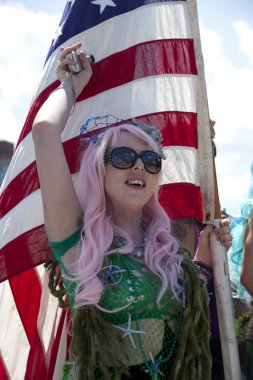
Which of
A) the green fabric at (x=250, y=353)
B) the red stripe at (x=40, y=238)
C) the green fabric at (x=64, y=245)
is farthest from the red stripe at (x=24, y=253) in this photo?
the green fabric at (x=250, y=353)

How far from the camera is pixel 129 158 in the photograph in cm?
243

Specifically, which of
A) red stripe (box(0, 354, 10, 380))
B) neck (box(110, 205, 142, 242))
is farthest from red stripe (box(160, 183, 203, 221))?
red stripe (box(0, 354, 10, 380))

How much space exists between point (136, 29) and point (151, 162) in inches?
41.4

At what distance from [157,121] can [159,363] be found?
1312mm

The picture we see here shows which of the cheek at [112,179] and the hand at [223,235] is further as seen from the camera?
the hand at [223,235]

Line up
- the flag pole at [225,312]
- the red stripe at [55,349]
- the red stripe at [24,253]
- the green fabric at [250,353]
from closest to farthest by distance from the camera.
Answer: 1. the flag pole at [225,312]
2. the red stripe at [24,253]
3. the red stripe at [55,349]
4. the green fabric at [250,353]

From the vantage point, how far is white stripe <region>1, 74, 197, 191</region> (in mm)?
3170

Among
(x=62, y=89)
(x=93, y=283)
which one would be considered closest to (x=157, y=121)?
(x=62, y=89)

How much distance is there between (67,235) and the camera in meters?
2.37

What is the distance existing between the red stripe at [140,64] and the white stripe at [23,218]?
38 centimetres

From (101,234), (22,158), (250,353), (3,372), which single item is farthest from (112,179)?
(250,353)

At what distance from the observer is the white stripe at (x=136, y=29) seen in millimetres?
3234

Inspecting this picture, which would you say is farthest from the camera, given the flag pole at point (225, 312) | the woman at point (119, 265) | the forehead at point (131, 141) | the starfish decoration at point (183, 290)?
the flag pole at point (225, 312)

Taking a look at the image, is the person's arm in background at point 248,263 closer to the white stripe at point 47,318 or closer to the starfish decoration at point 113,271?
the white stripe at point 47,318
